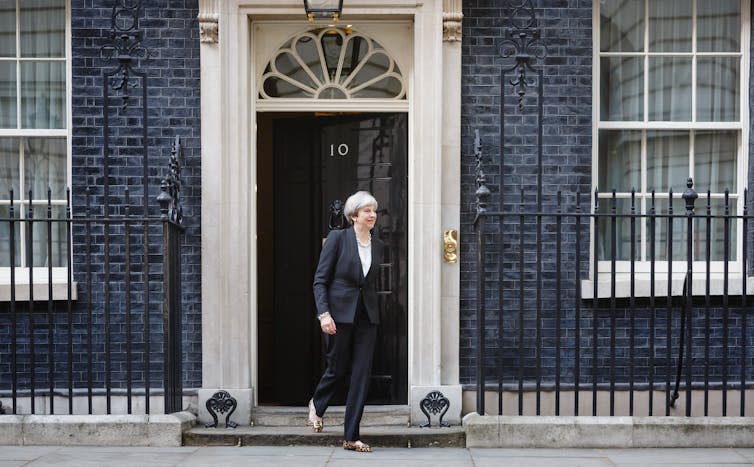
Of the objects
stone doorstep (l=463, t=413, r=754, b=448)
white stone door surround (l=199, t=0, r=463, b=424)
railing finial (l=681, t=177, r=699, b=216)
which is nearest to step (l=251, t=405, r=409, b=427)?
white stone door surround (l=199, t=0, r=463, b=424)

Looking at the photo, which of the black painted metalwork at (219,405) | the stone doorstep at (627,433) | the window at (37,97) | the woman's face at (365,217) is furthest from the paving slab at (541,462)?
the window at (37,97)

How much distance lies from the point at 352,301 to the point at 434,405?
133cm

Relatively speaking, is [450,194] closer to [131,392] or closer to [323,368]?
[323,368]

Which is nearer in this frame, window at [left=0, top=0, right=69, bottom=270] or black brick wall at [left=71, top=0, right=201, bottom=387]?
black brick wall at [left=71, top=0, right=201, bottom=387]

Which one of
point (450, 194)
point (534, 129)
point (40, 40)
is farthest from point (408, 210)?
point (40, 40)

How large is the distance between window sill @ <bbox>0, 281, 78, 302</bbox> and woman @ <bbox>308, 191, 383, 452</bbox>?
2178mm

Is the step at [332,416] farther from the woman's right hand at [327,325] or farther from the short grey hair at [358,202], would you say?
the short grey hair at [358,202]

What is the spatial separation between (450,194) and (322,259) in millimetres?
1411

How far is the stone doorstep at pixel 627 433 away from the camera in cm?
740

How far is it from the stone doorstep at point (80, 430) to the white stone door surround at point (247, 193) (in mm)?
710

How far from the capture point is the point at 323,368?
8.95 meters

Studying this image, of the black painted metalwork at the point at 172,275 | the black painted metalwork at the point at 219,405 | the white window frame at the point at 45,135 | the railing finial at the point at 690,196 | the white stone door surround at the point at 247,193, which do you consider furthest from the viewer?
the white window frame at the point at 45,135

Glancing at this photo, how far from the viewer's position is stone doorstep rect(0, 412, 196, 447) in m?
7.43

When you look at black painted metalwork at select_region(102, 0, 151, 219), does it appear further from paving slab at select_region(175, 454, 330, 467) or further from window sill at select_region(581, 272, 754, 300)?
window sill at select_region(581, 272, 754, 300)
